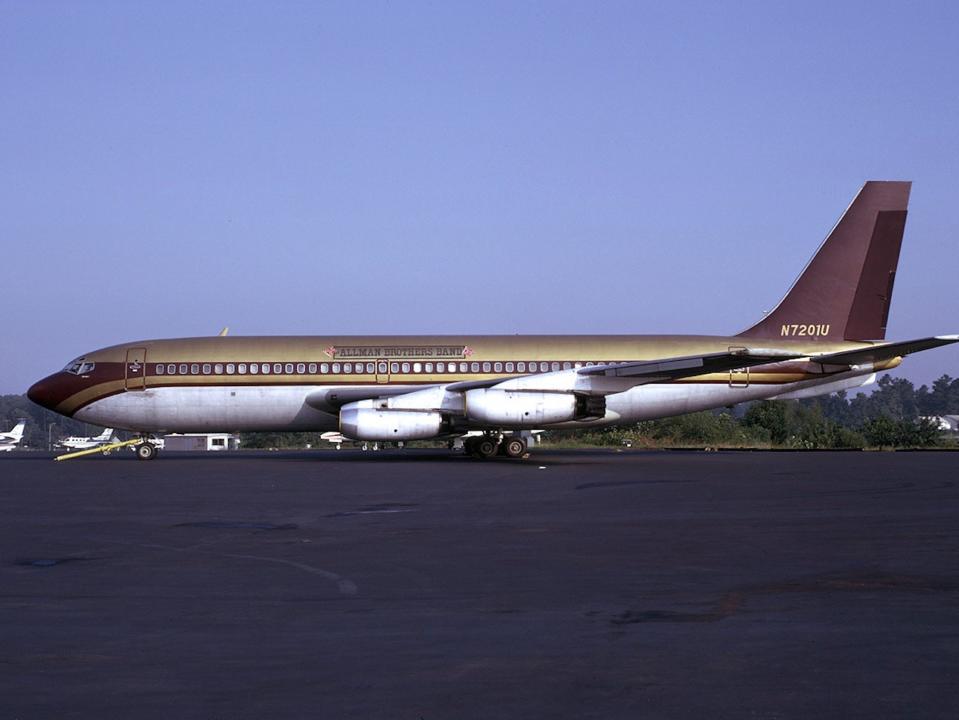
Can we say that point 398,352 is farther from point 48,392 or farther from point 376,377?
point 48,392

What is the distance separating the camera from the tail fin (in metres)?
36.1

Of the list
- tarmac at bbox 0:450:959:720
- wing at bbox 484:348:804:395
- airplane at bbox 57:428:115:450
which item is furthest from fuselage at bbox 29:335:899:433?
airplane at bbox 57:428:115:450

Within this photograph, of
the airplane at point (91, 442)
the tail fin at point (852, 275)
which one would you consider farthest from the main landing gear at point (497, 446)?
the airplane at point (91, 442)

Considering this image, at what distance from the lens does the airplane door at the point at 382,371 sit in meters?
34.1

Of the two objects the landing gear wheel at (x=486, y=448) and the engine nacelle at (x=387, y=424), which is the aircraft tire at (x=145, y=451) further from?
the landing gear wheel at (x=486, y=448)

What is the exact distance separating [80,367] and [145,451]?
10.9 ft

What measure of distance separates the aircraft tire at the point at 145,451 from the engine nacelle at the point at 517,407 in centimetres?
1007

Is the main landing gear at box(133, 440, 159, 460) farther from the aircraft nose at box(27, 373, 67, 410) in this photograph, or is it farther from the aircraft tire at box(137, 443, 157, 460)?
the aircraft nose at box(27, 373, 67, 410)

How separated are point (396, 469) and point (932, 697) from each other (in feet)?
72.9

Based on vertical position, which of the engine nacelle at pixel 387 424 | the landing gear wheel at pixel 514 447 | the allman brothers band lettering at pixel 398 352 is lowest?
the landing gear wheel at pixel 514 447

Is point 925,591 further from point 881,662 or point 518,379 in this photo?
point 518,379

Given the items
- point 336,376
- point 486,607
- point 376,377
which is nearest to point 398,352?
point 376,377

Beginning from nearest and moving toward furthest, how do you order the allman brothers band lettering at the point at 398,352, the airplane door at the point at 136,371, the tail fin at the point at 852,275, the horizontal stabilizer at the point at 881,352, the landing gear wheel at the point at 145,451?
the horizontal stabilizer at the point at 881,352 < the allman brothers band lettering at the point at 398,352 < the airplane door at the point at 136,371 < the landing gear wheel at the point at 145,451 < the tail fin at the point at 852,275

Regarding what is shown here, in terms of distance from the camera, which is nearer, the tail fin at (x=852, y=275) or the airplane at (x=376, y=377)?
the airplane at (x=376, y=377)
